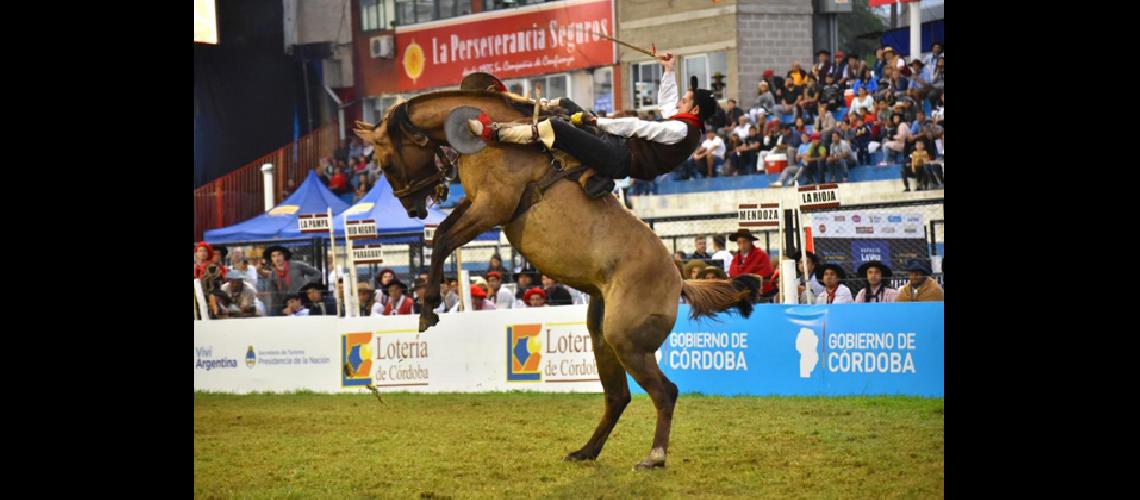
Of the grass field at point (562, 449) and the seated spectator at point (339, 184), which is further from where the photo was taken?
the seated spectator at point (339, 184)

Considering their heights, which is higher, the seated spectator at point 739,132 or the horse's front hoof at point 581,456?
the seated spectator at point 739,132

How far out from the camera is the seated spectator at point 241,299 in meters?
19.6

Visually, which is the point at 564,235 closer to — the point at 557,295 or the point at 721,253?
the point at 721,253

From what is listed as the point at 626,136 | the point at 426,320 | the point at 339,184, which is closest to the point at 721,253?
the point at 626,136

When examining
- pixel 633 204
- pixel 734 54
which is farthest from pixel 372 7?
pixel 633 204

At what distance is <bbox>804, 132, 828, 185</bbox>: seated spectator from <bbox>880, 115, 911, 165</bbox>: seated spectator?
0.91 m

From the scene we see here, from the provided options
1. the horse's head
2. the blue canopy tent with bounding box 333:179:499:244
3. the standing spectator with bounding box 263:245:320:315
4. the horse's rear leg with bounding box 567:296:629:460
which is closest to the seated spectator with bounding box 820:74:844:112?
the blue canopy tent with bounding box 333:179:499:244

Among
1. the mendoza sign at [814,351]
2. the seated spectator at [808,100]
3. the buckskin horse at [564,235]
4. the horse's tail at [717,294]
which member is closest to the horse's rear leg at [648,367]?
the buckskin horse at [564,235]

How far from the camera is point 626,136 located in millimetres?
9484

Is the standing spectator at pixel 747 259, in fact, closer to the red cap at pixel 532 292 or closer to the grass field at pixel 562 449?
the grass field at pixel 562 449

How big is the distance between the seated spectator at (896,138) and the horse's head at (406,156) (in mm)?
11169

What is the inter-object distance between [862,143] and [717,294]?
10879 mm

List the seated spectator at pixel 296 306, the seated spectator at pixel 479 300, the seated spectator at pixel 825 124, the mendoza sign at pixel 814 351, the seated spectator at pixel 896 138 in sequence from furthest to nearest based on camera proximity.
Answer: the seated spectator at pixel 825 124 < the seated spectator at pixel 896 138 < the seated spectator at pixel 296 306 < the seated spectator at pixel 479 300 < the mendoza sign at pixel 814 351

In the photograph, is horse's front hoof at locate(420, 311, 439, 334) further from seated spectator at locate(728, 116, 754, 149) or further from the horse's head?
seated spectator at locate(728, 116, 754, 149)
